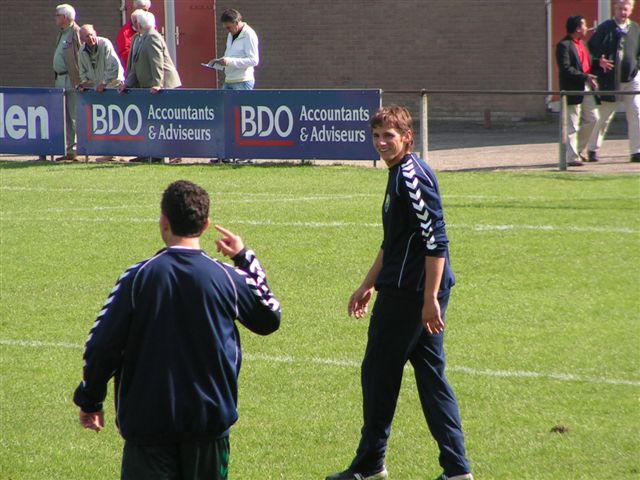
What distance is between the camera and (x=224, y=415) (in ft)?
16.1

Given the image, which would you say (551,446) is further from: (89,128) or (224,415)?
(89,128)

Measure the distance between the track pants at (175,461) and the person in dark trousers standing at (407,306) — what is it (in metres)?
1.61

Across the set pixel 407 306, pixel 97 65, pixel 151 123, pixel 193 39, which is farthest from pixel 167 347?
pixel 193 39

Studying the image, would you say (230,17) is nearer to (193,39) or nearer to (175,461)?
(193,39)

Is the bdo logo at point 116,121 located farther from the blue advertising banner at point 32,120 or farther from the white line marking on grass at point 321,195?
the white line marking on grass at point 321,195

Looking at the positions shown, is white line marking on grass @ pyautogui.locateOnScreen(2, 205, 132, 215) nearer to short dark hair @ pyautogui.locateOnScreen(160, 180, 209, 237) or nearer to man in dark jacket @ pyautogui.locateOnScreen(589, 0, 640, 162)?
man in dark jacket @ pyautogui.locateOnScreen(589, 0, 640, 162)

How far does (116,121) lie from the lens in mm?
20578

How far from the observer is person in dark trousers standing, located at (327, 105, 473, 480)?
622 centimetres

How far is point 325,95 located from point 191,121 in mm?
2231

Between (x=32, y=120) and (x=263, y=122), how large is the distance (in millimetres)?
4275

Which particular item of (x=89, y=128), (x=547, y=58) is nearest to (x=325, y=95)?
(x=89, y=128)

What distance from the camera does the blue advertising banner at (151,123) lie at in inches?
781

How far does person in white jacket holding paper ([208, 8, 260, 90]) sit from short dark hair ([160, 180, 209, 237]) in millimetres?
15129

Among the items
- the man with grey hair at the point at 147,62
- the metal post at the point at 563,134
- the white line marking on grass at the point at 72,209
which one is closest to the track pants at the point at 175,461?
the white line marking on grass at the point at 72,209
